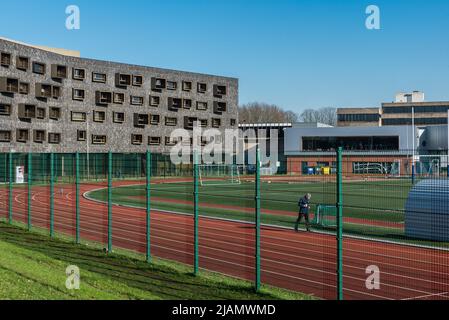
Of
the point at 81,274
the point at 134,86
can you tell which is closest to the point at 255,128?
the point at 134,86

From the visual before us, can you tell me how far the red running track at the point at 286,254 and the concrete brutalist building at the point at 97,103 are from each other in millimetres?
38704

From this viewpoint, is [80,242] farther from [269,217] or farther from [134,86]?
[134,86]

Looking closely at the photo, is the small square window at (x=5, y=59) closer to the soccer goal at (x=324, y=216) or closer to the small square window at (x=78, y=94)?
the small square window at (x=78, y=94)

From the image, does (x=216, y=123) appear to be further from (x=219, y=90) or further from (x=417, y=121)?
(x=417, y=121)

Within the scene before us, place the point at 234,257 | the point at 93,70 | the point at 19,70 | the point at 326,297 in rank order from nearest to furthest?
the point at 326,297 → the point at 234,257 → the point at 19,70 → the point at 93,70

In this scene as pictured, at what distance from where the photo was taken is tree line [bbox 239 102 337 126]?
15750 cm

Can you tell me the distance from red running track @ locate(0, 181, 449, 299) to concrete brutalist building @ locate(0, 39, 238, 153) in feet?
127

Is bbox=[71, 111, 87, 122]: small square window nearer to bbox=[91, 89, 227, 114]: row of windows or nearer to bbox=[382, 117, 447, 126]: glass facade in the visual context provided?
bbox=[91, 89, 227, 114]: row of windows

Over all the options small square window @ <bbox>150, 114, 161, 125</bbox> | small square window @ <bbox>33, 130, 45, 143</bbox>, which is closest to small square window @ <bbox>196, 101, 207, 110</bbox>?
small square window @ <bbox>150, 114, 161, 125</bbox>

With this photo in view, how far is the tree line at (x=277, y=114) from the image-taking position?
157500 millimetres

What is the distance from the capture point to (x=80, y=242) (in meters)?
19.5

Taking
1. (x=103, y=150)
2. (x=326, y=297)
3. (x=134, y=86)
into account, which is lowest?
(x=326, y=297)
